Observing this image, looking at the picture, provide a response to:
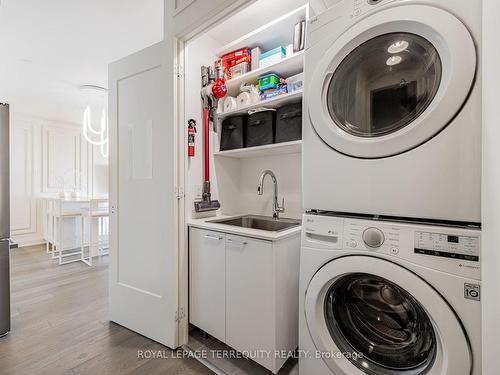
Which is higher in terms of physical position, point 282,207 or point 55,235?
point 282,207

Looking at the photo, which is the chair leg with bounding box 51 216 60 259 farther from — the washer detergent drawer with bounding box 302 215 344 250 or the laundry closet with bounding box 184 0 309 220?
the washer detergent drawer with bounding box 302 215 344 250

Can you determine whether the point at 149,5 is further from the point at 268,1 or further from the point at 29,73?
the point at 29,73

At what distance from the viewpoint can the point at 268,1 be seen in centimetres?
158

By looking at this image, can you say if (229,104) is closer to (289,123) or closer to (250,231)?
(289,123)

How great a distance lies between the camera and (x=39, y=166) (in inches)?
164

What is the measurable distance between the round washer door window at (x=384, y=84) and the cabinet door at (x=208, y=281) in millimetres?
987

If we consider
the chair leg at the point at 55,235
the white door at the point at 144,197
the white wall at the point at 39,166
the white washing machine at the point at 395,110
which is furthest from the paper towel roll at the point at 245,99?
the white wall at the point at 39,166

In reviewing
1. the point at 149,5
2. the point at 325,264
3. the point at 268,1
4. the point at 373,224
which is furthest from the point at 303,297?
the point at 149,5

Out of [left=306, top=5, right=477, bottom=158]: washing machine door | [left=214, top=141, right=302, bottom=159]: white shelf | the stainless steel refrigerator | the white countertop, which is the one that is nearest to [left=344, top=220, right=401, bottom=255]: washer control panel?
[left=306, top=5, right=477, bottom=158]: washing machine door

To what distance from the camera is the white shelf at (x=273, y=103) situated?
154cm

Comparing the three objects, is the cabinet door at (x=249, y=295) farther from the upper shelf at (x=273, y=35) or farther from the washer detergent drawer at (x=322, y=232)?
the upper shelf at (x=273, y=35)

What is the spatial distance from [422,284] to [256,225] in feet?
4.35

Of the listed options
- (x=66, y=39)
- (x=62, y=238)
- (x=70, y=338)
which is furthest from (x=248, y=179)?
(x=62, y=238)

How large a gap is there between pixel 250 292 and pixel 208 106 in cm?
136
